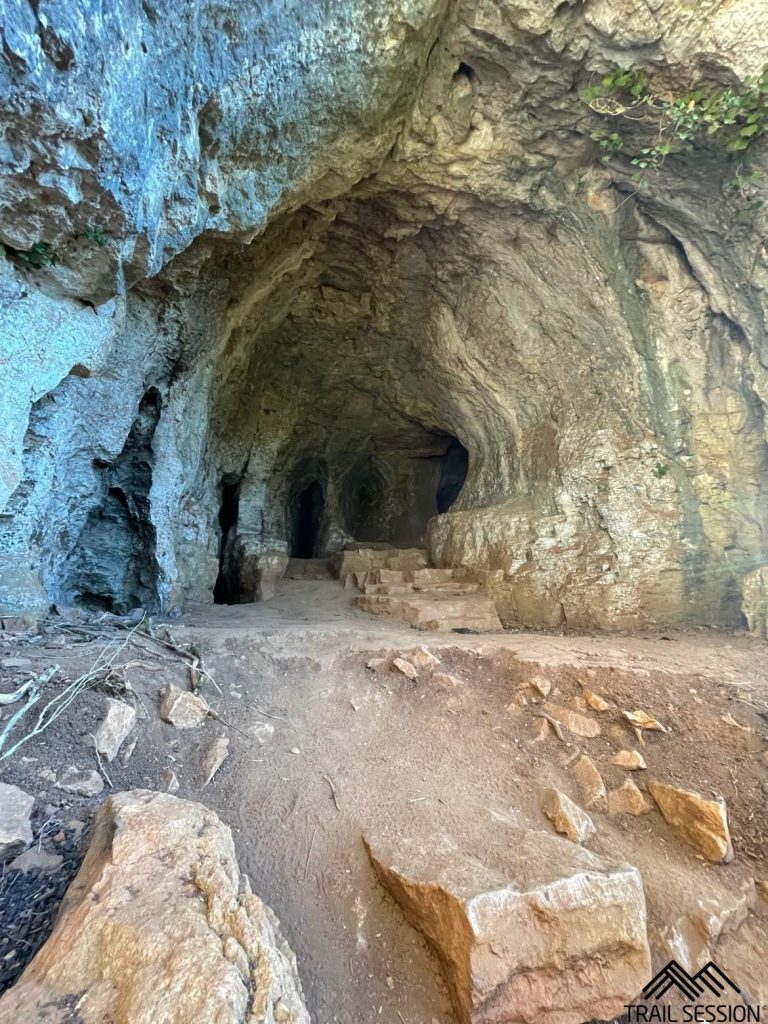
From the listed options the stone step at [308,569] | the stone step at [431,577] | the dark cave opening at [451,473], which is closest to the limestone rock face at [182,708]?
the stone step at [431,577]

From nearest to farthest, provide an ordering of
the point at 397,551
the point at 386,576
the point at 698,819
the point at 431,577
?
1. the point at 698,819
2. the point at 431,577
3. the point at 386,576
4. the point at 397,551

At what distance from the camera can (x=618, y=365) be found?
246 inches

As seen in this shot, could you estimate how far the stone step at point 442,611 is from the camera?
239 inches

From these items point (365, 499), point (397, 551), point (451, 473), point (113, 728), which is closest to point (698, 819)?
point (113, 728)

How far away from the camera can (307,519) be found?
13.8 metres

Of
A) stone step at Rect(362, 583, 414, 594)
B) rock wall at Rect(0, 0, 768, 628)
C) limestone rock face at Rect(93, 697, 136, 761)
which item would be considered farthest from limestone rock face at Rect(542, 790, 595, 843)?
stone step at Rect(362, 583, 414, 594)

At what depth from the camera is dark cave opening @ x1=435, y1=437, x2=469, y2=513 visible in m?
13.4

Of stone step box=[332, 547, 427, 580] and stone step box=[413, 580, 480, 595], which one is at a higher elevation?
stone step box=[332, 547, 427, 580]

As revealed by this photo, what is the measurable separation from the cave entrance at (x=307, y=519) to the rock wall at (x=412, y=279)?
12.2 feet

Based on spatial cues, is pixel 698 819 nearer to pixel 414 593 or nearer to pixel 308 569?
pixel 414 593

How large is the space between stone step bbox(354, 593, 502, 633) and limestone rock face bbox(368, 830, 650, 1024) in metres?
3.76

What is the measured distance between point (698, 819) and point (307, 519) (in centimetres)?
1210

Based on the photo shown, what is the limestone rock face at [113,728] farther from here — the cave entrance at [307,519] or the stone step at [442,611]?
the cave entrance at [307,519]

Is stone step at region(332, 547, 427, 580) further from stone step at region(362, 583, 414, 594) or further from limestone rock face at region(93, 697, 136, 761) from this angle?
limestone rock face at region(93, 697, 136, 761)
